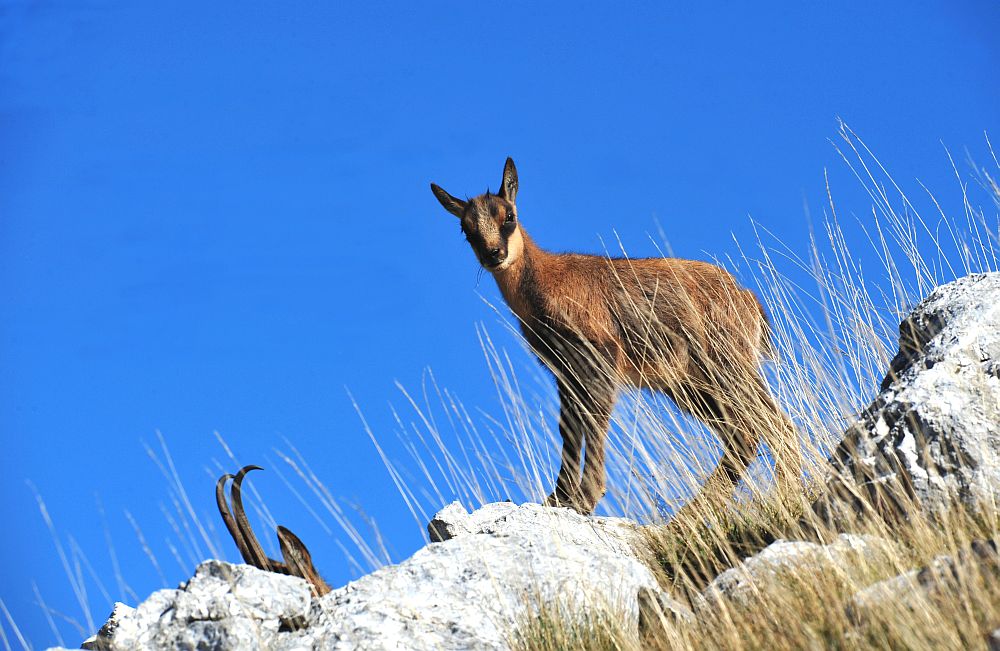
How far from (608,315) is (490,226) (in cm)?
113

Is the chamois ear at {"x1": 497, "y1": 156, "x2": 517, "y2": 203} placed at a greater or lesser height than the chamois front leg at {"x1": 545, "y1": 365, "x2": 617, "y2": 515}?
greater

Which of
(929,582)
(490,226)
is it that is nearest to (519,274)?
(490,226)

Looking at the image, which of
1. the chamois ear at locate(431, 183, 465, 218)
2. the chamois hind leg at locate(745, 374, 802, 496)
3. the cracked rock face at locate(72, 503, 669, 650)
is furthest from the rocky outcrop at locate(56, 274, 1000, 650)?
the chamois ear at locate(431, 183, 465, 218)

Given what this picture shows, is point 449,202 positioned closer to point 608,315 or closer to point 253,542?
point 608,315

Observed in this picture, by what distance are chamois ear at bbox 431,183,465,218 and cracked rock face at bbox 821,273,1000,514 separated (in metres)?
3.91

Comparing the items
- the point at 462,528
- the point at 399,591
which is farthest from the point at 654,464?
the point at 399,591

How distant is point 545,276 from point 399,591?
4101 mm

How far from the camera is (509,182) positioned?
7.93 meters

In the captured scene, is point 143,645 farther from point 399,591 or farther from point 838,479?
point 838,479

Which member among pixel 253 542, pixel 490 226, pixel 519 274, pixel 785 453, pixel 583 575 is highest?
pixel 490 226

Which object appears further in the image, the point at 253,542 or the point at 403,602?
the point at 253,542

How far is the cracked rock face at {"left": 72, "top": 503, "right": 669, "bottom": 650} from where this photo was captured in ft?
11.6

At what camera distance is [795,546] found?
3760 millimetres

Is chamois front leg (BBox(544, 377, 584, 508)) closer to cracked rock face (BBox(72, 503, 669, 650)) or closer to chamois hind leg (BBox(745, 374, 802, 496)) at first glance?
chamois hind leg (BBox(745, 374, 802, 496))
